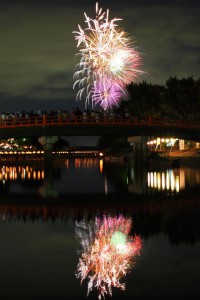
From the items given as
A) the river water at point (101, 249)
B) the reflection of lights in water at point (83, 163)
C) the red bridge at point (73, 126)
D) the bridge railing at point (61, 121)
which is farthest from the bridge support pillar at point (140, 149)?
the river water at point (101, 249)

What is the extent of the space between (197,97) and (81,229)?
237 ft

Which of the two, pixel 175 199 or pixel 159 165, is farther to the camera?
pixel 159 165

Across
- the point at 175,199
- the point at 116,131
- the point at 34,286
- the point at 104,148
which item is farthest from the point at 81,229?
the point at 104,148

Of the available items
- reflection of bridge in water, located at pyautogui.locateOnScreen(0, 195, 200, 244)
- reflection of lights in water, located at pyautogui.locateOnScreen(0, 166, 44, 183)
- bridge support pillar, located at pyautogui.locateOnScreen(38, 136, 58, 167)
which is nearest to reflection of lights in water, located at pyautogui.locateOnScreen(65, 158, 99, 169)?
bridge support pillar, located at pyautogui.locateOnScreen(38, 136, 58, 167)

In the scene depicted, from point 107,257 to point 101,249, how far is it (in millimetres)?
1069

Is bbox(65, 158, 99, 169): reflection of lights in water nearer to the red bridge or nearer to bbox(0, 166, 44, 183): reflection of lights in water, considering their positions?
bbox(0, 166, 44, 183): reflection of lights in water

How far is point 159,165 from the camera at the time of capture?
76.2m

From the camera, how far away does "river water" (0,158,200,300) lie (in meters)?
12.0

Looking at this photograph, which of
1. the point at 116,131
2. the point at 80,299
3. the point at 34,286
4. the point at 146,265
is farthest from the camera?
the point at 116,131

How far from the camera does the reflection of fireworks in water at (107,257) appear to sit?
493 inches

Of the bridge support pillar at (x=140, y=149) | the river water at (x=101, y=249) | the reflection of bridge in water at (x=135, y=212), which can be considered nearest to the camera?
the river water at (x=101, y=249)

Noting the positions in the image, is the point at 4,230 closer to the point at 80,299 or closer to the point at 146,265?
the point at 146,265

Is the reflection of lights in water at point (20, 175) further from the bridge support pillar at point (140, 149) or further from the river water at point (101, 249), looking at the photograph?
the river water at point (101, 249)

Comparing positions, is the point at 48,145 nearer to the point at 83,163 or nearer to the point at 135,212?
the point at 83,163
